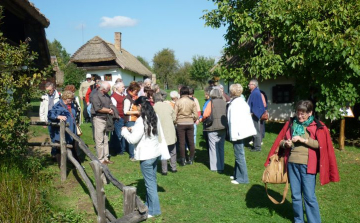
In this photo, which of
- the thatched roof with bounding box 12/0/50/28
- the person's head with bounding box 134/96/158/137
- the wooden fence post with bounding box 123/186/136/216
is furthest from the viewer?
the thatched roof with bounding box 12/0/50/28

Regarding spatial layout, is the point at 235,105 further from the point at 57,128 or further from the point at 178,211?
the point at 57,128

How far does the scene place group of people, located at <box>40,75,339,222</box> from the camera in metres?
4.67

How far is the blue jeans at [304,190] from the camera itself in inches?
185

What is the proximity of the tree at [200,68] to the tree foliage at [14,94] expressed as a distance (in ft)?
159

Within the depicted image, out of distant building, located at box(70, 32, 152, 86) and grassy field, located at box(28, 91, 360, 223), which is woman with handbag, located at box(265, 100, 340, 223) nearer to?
grassy field, located at box(28, 91, 360, 223)

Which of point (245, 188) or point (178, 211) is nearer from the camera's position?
point (178, 211)

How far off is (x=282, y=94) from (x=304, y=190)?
12.6 m

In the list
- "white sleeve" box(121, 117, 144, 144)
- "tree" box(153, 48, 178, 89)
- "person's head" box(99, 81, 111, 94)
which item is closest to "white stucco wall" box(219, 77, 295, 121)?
"person's head" box(99, 81, 111, 94)

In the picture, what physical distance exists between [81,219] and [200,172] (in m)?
3.43

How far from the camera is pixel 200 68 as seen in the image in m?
55.2

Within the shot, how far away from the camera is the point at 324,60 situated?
32.3ft

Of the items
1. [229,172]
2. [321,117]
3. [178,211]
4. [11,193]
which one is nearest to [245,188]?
[229,172]

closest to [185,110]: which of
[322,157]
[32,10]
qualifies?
[322,157]

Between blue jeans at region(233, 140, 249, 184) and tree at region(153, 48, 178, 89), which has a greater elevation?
tree at region(153, 48, 178, 89)
